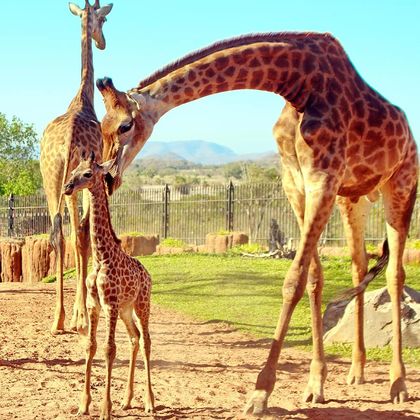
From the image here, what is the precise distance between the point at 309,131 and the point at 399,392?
84.2 inches

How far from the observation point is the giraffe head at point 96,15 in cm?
1070

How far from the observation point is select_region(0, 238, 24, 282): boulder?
16188mm

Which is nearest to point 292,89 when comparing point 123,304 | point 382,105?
point 382,105

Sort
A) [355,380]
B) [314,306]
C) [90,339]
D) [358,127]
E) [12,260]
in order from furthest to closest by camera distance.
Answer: [12,260] < [355,380] < [314,306] < [358,127] < [90,339]

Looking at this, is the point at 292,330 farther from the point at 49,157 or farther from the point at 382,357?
the point at 49,157

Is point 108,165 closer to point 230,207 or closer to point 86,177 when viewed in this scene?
point 86,177

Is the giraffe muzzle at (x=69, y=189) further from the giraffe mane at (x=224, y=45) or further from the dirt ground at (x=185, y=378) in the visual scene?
the dirt ground at (x=185, y=378)

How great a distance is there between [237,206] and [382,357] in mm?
15242

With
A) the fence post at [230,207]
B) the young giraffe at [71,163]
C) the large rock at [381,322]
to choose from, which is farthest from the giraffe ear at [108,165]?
the fence post at [230,207]

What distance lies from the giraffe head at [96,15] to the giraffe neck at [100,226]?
6029 mm

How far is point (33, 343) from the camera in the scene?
7.94 m

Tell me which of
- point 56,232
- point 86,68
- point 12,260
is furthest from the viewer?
point 12,260

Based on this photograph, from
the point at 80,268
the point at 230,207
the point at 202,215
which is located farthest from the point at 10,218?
the point at 80,268

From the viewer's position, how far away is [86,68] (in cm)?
1005
